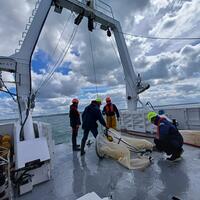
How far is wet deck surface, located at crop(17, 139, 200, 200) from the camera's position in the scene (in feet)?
6.26

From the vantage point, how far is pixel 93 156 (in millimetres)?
3539

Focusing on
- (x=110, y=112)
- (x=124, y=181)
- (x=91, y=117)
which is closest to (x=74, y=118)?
(x=91, y=117)

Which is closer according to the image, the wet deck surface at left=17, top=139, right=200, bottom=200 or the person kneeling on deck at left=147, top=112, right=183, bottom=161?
the wet deck surface at left=17, top=139, right=200, bottom=200

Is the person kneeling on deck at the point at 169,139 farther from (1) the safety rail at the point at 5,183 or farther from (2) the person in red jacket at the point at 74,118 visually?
(1) the safety rail at the point at 5,183

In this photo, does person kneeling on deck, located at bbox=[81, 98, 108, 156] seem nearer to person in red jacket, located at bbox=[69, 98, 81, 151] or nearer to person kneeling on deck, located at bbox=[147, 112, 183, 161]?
person in red jacket, located at bbox=[69, 98, 81, 151]

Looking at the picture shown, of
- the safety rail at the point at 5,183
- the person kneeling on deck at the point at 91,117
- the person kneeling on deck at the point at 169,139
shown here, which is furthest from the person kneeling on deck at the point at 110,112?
the safety rail at the point at 5,183

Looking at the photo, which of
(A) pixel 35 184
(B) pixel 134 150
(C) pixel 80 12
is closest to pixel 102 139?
(B) pixel 134 150

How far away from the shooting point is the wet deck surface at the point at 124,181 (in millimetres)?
1908

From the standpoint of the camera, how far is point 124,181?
7.34 ft

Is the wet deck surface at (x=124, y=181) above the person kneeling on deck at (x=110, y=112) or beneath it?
beneath

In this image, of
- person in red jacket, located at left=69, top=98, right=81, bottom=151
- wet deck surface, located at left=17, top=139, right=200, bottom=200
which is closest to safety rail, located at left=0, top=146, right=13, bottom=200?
wet deck surface, located at left=17, top=139, right=200, bottom=200

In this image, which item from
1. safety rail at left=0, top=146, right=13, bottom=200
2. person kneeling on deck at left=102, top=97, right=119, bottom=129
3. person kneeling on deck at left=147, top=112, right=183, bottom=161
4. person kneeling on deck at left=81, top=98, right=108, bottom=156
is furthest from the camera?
person kneeling on deck at left=102, top=97, right=119, bottom=129

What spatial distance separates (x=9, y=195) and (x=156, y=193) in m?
1.75

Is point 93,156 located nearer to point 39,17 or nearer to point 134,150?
point 134,150
